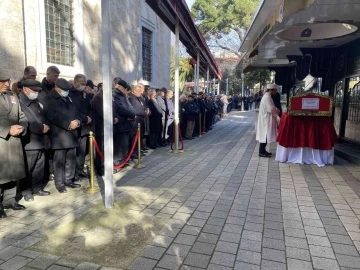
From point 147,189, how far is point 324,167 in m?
4.08

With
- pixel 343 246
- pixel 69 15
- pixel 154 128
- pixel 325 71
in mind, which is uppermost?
pixel 69 15

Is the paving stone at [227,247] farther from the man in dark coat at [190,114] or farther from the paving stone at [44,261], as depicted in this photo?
the man in dark coat at [190,114]

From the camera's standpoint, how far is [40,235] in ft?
10.7

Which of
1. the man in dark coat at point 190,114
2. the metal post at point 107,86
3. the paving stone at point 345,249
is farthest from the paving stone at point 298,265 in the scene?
the man in dark coat at point 190,114

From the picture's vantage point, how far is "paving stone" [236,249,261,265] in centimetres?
282

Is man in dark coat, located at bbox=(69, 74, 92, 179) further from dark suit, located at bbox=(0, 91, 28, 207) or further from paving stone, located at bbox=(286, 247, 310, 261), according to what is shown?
paving stone, located at bbox=(286, 247, 310, 261)

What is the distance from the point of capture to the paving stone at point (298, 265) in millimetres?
2723

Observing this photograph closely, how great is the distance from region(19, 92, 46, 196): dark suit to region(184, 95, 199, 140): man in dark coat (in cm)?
676

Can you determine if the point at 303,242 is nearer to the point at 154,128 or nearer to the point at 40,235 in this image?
the point at 40,235

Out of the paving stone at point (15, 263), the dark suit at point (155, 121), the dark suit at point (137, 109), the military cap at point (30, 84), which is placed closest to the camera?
the paving stone at point (15, 263)

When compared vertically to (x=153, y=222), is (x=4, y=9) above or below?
above

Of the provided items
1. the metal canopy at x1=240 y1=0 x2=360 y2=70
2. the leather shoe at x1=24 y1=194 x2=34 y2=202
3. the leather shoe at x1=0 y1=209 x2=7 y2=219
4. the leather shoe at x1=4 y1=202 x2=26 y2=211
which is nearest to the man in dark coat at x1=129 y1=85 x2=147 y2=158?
the leather shoe at x1=24 y1=194 x2=34 y2=202

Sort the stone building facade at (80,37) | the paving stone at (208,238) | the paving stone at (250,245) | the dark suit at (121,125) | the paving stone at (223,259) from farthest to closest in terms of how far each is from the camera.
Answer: the dark suit at (121,125) → the stone building facade at (80,37) → the paving stone at (208,238) → the paving stone at (250,245) → the paving stone at (223,259)

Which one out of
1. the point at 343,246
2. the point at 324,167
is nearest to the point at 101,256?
the point at 343,246
